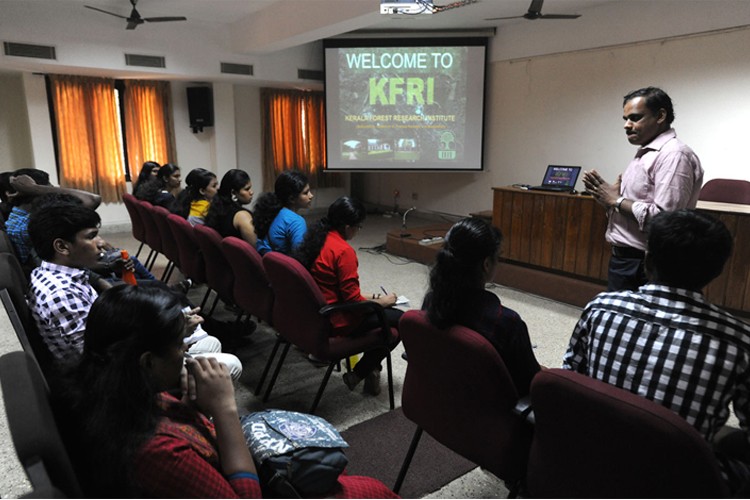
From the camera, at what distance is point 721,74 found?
173 inches

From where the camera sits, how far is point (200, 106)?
7000 millimetres

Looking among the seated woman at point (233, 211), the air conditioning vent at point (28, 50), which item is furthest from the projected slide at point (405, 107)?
the seated woman at point (233, 211)

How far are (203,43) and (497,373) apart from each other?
6487 mm

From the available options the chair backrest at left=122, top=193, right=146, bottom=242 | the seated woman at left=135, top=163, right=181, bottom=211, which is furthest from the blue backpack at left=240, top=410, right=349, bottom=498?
the chair backrest at left=122, top=193, right=146, bottom=242

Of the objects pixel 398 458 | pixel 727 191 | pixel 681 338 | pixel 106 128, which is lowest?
pixel 398 458

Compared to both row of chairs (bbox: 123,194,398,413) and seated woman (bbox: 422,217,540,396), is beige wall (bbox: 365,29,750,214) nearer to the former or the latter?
row of chairs (bbox: 123,194,398,413)

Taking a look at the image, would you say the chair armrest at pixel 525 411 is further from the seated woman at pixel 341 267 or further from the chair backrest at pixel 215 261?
the chair backrest at pixel 215 261

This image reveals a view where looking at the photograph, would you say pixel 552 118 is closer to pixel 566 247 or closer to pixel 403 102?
pixel 403 102

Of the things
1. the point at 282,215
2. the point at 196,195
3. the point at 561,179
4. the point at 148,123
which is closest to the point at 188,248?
the point at 196,195

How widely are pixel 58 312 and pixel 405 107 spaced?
547 cm

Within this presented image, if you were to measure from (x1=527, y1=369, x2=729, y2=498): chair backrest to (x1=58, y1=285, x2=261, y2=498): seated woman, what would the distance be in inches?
26.5

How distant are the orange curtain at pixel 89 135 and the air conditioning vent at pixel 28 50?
900 mm

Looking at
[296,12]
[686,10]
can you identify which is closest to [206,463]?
[296,12]

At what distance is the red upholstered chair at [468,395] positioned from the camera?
1245 millimetres
